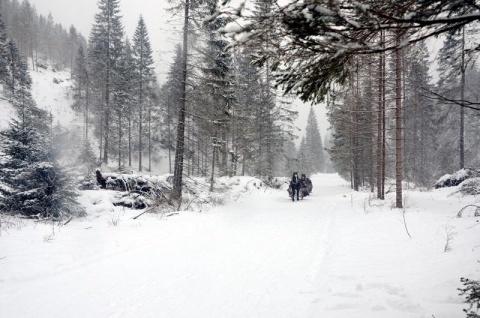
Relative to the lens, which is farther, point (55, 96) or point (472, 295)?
point (55, 96)

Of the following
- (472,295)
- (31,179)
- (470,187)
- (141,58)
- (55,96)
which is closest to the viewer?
(472,295)

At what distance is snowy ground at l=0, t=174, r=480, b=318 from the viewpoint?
3.53 meters

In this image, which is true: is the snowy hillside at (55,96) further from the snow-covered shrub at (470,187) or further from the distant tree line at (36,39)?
the snow-covered shrub at (470,187)

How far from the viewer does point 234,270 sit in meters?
5.01

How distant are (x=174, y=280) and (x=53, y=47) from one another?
92.9 metres

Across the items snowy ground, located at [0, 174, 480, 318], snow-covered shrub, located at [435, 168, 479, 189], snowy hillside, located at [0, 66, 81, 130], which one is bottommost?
snowy ground, located at [0, 174, 480, 318]

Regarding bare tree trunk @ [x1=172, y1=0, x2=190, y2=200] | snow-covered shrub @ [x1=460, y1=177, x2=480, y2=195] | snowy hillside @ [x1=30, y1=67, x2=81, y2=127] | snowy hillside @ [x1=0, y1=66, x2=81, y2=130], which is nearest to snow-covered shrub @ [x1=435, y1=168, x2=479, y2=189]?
snow-covered shrub @ [x1=460, y1=177, x2=480, y2=195]

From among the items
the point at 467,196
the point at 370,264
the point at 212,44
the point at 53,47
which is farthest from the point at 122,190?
the point at 53,47

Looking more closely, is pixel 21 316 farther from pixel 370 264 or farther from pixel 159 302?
pixel 370 264

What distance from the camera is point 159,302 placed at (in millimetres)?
3766

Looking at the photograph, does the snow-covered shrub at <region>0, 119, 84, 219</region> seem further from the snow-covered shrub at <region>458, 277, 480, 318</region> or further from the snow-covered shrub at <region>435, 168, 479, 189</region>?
the snow-covered shrub at <region>435, 168, 479, 189</region>

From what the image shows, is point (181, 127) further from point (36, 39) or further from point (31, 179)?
point (36, 39)

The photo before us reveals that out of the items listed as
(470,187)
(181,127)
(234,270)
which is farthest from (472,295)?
(470,187)

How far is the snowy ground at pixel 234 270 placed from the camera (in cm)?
353
